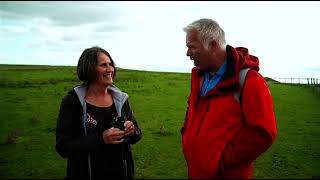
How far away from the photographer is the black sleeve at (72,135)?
12.6ft

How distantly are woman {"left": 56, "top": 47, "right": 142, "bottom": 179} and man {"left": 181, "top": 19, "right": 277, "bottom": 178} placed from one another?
2.45 feet

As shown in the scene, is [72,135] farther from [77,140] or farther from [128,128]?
[128,128]

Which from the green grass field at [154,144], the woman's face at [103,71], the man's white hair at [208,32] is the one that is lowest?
the green grass field at [154,144]

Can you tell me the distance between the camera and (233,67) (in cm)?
358

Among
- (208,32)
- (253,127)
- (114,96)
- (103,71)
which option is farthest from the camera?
(114,96)

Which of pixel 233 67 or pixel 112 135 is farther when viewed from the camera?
pixel 112 135

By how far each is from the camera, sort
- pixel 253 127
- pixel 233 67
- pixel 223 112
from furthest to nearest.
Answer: pixel 233 67 < pixel 223 112 < pixel 253 127

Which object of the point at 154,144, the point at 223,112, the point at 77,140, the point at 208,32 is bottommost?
the point at 154,144

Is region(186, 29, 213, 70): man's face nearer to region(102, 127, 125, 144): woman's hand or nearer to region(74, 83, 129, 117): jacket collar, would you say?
region(74, 83, 129, 117): jacket collar

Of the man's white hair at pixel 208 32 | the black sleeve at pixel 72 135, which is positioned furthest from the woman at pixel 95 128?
the man's white hair at pixel 208 32

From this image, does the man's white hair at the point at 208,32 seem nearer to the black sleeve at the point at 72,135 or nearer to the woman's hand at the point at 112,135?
the woman's hand at the point at 112,135

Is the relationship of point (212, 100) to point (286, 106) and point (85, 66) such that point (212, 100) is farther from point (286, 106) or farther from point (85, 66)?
point (286, 106)

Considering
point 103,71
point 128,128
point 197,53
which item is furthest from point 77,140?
point 197,53

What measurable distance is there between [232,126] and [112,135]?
1.25 meters
